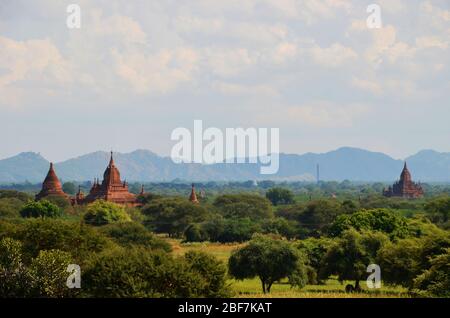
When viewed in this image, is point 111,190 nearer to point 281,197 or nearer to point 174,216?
point 174,216

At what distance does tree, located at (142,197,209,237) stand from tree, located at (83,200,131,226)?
32.7 ft

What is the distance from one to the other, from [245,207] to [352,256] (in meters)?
64.7

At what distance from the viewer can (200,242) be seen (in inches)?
3157

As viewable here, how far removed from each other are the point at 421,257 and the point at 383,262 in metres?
3.04

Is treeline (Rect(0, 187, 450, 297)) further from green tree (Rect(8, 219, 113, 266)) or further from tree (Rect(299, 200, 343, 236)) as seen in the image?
tree (Rect(299, 200, 343, 236))

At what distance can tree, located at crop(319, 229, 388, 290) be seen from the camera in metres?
44.0

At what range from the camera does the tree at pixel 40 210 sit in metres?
87.5

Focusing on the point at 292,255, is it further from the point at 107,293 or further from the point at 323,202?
the point at 323,202

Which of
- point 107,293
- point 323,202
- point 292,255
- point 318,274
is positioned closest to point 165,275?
point 107,293

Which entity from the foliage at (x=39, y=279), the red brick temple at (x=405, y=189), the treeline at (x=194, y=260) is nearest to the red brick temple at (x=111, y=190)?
the treeline at (x=194, y=260)

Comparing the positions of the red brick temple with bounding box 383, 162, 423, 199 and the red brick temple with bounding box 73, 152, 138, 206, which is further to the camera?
the red brick temple with bounding box 383, 162, 423, 199

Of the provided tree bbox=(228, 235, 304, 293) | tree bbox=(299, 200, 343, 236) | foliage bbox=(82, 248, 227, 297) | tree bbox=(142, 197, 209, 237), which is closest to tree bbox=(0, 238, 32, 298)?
foliage bbox=(82, 248, 227, 297)

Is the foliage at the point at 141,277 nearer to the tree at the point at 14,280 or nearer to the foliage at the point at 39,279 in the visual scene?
the foliage at the point at 39,279

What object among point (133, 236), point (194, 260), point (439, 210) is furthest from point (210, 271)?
point (439, 210)
